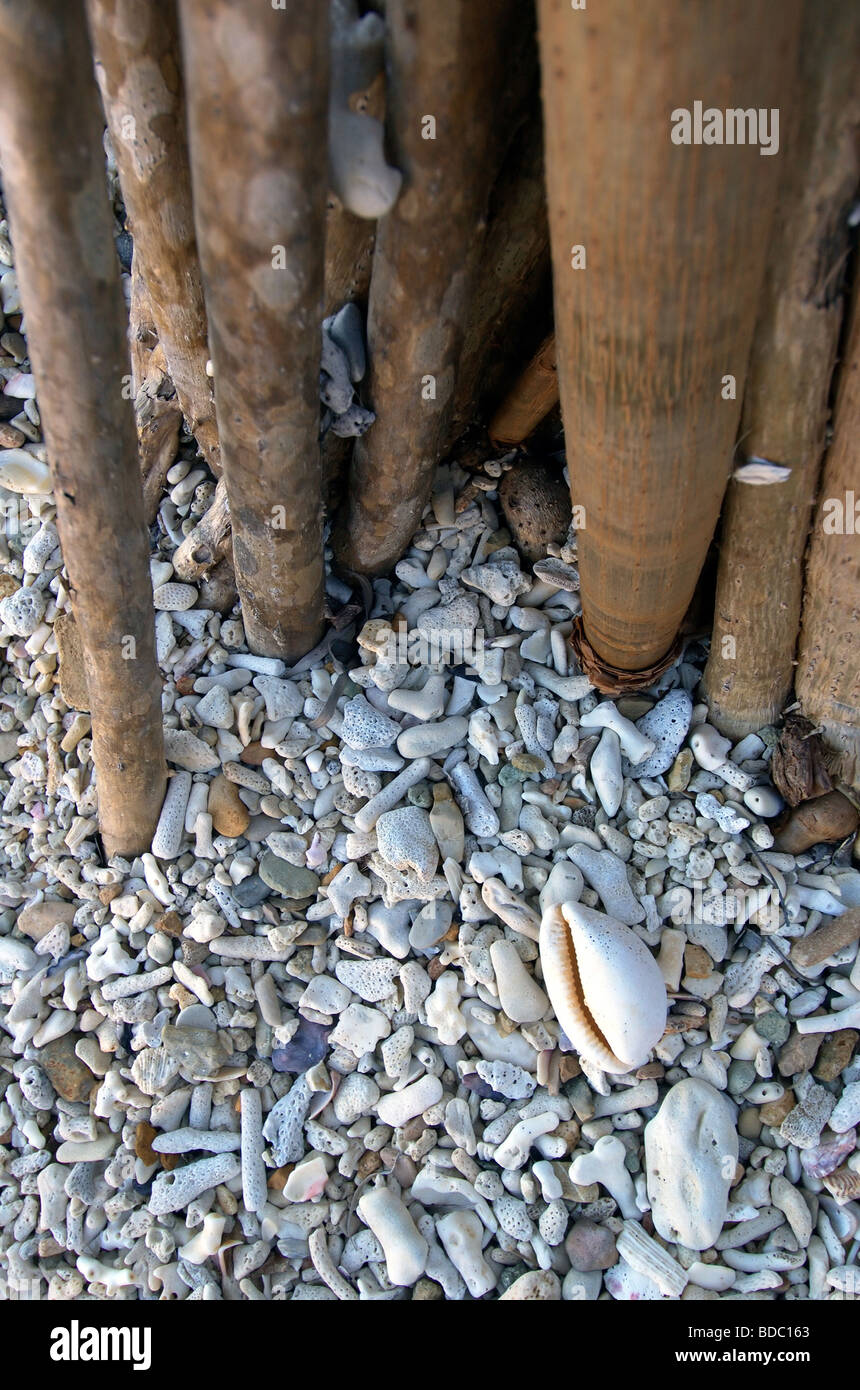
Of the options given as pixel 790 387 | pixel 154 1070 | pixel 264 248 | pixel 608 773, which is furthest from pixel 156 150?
pixel 154 1070

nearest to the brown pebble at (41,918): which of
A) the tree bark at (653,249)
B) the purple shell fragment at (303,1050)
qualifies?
the purple shell fragment at (303,1050)

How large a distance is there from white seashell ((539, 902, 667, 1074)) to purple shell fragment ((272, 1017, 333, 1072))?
0.43m

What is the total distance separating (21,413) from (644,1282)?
7.09 ft

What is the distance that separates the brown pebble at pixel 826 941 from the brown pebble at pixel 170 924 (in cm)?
115

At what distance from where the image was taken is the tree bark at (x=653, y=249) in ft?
3.44

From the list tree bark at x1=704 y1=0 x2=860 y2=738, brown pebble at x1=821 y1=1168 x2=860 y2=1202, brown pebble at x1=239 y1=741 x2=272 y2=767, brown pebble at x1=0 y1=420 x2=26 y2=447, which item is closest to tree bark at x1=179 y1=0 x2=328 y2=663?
brown pebble at x1=239 y1=741 x2=272 y2=767

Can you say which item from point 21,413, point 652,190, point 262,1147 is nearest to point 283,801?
point 262,1147

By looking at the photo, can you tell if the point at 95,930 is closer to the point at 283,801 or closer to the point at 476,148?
the point at 283,801

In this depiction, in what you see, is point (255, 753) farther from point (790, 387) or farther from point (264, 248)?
point (790, 387)

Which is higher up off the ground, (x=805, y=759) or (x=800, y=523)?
(x=800, y=523)

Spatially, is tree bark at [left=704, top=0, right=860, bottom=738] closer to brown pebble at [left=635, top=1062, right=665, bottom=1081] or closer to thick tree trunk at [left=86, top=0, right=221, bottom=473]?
brown pebble at [left=635, top=1062, right=665, bottom=1081]

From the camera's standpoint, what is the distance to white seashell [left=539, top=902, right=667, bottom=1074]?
1.70 meters

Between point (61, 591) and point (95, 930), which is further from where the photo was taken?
point (61, 591)

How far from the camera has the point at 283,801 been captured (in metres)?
1.93
